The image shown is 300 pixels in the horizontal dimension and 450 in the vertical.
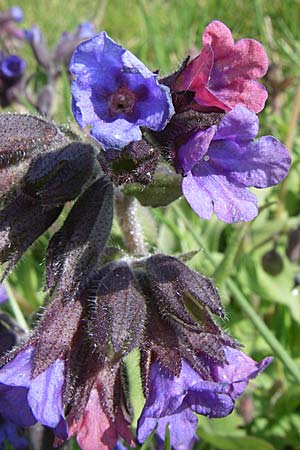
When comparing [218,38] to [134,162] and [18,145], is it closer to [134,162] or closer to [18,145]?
[134,162]

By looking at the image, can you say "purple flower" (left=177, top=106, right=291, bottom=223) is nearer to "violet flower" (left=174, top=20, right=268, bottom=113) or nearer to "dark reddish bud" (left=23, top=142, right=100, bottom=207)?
"violet flower" (left=174, top=20, right=268, bottom=113)

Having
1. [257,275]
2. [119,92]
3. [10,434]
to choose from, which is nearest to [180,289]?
[119,92]

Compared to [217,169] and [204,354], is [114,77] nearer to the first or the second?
[217,169]

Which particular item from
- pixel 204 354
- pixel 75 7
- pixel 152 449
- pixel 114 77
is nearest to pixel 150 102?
pixel 114 77

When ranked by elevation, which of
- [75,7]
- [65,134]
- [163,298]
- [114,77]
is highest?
[114,77]

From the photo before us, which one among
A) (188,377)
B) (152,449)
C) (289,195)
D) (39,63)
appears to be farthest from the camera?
(39,63)

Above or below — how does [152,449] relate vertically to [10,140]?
below
